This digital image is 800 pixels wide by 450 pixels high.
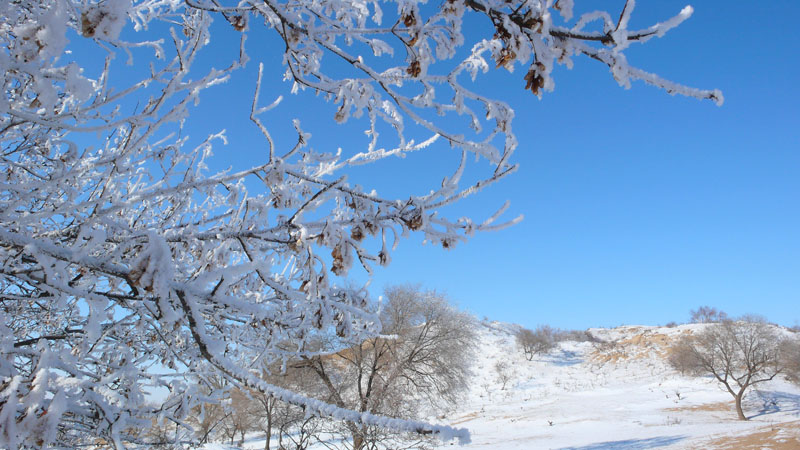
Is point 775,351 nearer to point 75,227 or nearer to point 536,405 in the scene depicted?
point 536,405

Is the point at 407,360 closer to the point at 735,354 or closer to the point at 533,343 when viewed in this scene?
the point at 735,354

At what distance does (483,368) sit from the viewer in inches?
1544

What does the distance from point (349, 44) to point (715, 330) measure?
34.7 m

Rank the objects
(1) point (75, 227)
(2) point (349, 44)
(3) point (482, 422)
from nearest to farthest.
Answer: (2) point (349, 44) < (1) point (75, 227) < (3) point (482, 422)

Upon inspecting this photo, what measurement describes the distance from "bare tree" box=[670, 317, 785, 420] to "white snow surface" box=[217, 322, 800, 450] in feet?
4.64

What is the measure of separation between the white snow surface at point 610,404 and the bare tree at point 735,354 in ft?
4.64

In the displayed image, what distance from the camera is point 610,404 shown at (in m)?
26.1

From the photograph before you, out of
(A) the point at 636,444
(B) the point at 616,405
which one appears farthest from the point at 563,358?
(A) the point at 636,444

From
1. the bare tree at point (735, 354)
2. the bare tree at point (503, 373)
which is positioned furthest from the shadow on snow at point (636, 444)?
the bare tree at point (503, 373)

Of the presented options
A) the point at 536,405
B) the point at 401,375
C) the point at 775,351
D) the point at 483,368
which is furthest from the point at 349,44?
the point at 483,368

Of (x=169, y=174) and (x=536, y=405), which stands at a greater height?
(x=169, y=174)

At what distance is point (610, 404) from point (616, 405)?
1.18 feet

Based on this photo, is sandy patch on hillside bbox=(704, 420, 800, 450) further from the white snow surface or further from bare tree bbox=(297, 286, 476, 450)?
bare tree bbox=(297, 286, 476, 450)

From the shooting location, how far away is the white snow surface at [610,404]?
17984mm
